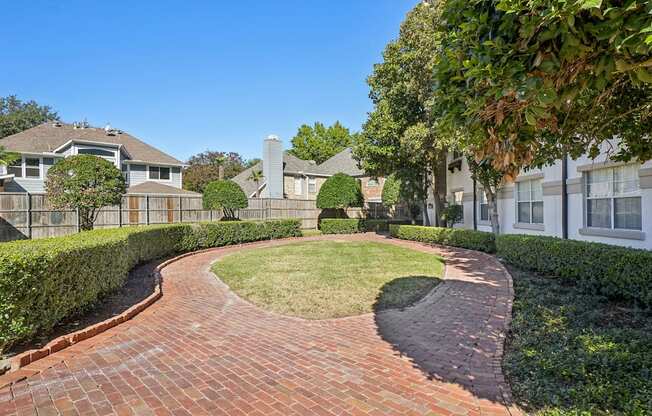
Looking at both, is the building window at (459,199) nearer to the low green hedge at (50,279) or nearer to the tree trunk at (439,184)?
the tree trunk at (439,184)

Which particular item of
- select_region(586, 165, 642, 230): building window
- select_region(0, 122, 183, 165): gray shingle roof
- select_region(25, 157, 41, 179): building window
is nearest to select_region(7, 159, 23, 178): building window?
select_region(25, 157, 41, 179): building window

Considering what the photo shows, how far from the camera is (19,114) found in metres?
42.0

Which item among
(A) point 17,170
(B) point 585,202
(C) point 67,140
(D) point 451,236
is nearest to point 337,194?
(D) point 451,236

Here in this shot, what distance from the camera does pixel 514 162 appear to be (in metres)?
2.97

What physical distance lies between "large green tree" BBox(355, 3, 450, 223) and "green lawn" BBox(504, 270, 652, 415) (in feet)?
30.5

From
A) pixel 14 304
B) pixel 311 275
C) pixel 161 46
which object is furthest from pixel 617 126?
pixel 161 46

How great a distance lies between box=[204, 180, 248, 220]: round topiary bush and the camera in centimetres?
1862

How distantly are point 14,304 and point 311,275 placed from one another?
6.28m

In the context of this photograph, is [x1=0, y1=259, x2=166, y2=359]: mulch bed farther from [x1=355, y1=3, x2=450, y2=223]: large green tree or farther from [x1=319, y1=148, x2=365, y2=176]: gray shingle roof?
[x1=319, y1=148, x2=365, y2=176]: gray shingle roof

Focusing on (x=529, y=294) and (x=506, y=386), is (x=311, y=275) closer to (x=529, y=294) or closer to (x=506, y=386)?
(x=529, y=294)

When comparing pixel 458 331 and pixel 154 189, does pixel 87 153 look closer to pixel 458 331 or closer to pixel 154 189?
pixel 154 189

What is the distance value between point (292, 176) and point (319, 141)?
23507 millimetres

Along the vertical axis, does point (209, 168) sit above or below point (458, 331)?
above

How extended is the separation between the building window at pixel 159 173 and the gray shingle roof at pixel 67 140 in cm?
66
